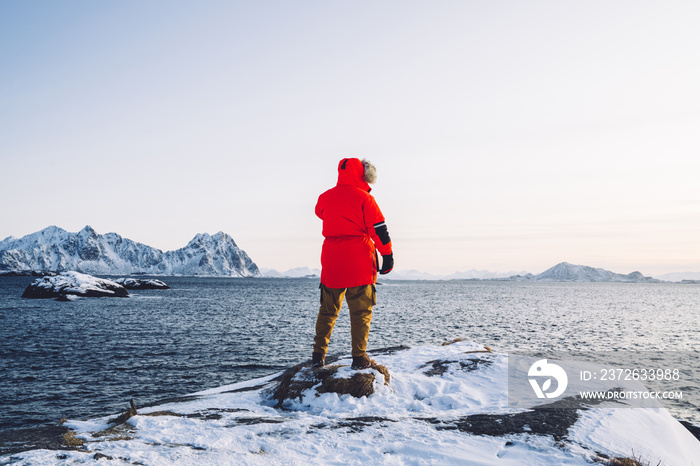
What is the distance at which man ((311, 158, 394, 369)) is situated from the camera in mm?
7004

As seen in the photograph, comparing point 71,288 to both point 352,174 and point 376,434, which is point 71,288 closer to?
point 352,174

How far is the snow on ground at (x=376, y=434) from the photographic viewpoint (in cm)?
428

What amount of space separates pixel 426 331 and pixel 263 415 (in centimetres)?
2784

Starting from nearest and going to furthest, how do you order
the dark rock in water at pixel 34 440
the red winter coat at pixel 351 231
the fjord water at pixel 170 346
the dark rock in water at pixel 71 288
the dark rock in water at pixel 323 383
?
the dark rock in water at pixel 34 440 → the dark rock in water at pixel 323 383 → the red winter coat at pixel 351 231 → the fjord water at pixel 170 346 → the dark rock in water at pixel 71 288

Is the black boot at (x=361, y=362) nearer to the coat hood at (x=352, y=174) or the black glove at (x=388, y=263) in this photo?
the black glove at (x=388, y=263)

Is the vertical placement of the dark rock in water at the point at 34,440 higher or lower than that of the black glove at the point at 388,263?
lower

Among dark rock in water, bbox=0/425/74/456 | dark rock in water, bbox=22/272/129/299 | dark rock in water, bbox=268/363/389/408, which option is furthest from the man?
dark rock in water, bbox=22/272/129/299

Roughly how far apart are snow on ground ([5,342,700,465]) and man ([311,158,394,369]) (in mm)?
1069

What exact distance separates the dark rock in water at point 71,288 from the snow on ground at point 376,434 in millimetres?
72686

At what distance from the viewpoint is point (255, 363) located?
2027 cm

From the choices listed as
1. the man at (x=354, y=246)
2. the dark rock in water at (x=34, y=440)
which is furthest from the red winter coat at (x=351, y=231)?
the dark rock in water at (x=34, y=440)

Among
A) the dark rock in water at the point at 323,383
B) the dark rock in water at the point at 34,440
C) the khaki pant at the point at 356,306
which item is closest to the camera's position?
the dark rock in water at the point at 34,440

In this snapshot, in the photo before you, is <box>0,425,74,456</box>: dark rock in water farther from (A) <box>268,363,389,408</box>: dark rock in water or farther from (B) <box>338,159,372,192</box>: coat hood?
(B) <box>338,159,372,192</box>: coat hood

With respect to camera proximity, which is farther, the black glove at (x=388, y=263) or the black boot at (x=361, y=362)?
the black boot at (x=361, y=362)
